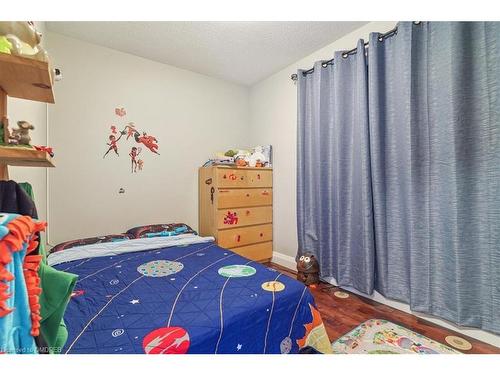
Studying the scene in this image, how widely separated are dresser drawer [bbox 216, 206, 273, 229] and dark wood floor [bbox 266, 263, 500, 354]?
1.12 meters

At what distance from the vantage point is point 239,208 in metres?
2.91

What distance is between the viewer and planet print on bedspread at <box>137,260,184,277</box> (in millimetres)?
1560

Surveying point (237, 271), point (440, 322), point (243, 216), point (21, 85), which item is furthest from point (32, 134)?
point (440, 322)

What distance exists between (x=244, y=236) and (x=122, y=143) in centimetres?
181

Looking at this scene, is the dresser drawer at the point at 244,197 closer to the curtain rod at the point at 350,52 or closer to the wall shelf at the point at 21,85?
the curtain rod at the point at 350,52

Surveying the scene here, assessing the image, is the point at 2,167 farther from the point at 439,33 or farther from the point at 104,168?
the point at 439,33

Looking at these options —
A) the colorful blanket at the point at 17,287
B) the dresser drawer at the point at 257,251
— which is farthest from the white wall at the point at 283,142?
the colorful blanket at the point at 17,287

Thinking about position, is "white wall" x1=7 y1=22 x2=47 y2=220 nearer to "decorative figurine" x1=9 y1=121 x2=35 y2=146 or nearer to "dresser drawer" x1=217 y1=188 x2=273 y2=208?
"decorative figurine" x1=9 y1=121 x2=35 y2=146

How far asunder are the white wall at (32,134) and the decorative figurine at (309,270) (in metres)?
2.39

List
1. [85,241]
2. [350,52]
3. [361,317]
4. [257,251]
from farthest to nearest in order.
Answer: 1. [257,251]
2. [350,52]
3. [85,241]
4. [361,317]

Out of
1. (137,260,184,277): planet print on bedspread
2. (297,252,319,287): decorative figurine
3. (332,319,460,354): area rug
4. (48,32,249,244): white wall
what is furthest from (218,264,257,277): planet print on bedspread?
(48,32,249,244): white wall

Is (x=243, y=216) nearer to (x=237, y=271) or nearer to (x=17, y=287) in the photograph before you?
(x=237, y=271)
